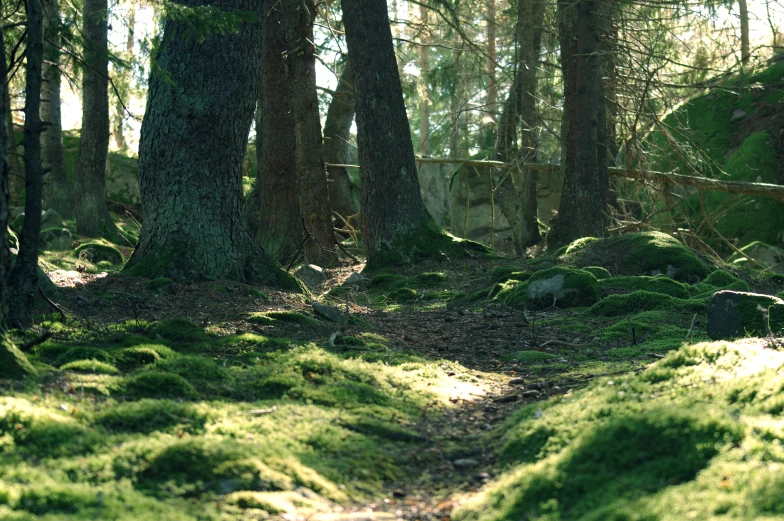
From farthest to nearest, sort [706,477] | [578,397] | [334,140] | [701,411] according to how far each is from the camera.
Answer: [334,140] → [578,397] → [701,411] → [706,477]

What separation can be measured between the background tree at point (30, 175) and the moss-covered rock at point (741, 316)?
17.3ft

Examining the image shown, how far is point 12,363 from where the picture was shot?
414 cm

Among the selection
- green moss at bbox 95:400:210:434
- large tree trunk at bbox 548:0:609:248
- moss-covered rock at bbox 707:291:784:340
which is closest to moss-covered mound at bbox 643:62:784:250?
large tree trunk at bbox 548:0:609:248

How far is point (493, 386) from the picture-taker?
18.4ft

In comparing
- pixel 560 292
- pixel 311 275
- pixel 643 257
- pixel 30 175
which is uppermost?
pixel 30 175

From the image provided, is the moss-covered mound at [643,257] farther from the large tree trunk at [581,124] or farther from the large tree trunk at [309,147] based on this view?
the large tree trunk at [309,147]

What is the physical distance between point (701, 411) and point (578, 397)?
1.14 meters

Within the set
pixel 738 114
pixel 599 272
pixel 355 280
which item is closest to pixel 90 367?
pixel 355 280

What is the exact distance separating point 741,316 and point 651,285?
333 cm

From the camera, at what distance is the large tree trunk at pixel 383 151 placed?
1213cm

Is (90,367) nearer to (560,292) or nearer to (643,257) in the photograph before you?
(560,292)

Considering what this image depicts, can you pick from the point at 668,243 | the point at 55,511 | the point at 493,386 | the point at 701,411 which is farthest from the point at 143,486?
the point at 668,243

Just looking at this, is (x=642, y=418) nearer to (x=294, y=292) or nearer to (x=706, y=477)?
(x=706, y=477)

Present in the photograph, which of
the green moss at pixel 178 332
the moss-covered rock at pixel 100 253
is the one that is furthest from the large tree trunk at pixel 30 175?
the moss-covered rock at pixel 100 253
